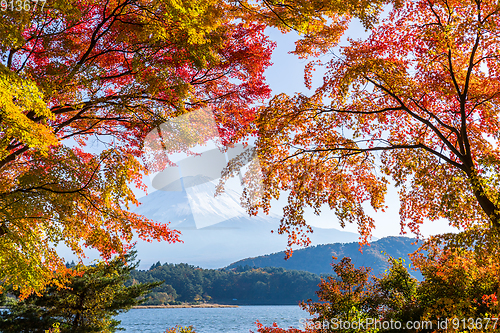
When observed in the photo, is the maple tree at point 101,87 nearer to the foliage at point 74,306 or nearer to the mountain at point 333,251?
the foliage at point 74,306

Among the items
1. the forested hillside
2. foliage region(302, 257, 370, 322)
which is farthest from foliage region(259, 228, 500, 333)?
the forested hillside

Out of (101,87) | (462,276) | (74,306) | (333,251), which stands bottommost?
(333,251)

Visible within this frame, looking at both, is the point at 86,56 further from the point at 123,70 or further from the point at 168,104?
the point at 168,104

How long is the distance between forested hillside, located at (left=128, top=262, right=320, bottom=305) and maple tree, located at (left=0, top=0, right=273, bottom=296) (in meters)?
84.5

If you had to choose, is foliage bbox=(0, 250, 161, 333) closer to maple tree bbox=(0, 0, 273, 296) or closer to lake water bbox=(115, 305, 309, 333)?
maple tree bbox=(0, 0, 273, 296)

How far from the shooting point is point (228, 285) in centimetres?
9988

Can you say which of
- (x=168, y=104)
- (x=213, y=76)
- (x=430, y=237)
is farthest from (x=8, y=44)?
(x=430, y=237)

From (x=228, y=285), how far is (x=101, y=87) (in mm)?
102980

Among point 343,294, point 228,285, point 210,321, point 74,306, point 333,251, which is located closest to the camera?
point 343,294

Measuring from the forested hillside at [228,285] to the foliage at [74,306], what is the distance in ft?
248

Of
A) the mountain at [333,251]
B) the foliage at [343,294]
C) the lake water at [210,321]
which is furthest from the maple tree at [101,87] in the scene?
the mountain at [333,251]

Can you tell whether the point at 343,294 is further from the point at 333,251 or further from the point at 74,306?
the point at 333,251

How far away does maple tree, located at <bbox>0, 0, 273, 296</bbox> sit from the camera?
5.35 meters

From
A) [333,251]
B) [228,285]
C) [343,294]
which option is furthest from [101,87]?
[333,251]
